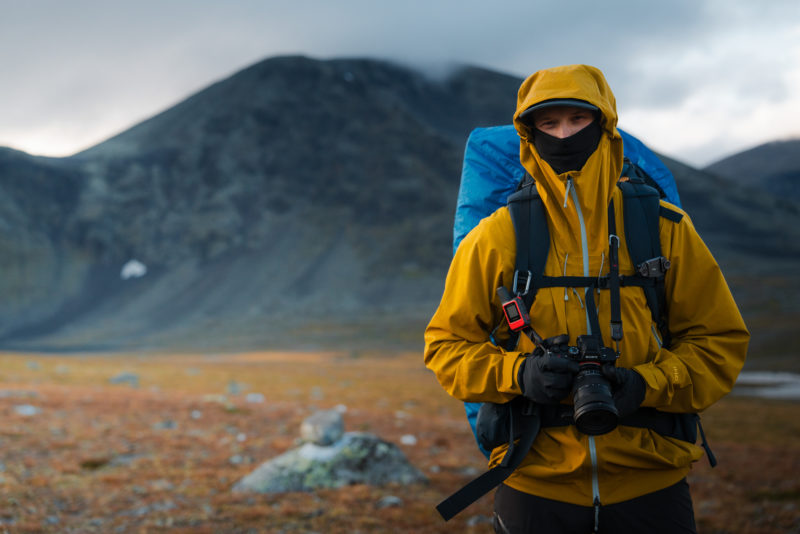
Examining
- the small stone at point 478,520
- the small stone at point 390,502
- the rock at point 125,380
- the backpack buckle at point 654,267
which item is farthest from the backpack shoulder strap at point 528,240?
the rock at point 125,380

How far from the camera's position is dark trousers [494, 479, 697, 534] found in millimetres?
2766

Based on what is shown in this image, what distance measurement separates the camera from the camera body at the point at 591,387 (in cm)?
252

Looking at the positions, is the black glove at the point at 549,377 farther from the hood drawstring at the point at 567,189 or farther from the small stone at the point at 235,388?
the small stone at the point at 235,388

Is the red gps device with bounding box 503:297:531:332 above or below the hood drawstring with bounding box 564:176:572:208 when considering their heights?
below

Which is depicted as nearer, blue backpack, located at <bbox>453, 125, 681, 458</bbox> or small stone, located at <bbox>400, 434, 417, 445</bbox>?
blue backpack, located at <bbox>453, 125, 681, 458</bbox>

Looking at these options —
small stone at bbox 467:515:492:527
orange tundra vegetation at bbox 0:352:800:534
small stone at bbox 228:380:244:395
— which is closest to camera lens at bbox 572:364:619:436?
orange tundra vegetation at bbox 0:352:800:534

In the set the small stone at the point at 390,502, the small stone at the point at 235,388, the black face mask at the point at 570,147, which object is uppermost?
the black face mask at the point at 570,147

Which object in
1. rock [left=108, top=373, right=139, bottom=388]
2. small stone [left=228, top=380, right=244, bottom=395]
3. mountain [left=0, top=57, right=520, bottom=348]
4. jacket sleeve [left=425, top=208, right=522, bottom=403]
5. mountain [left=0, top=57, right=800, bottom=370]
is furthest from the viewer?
mountain [left=0, top=57, right=520, bottom=348]

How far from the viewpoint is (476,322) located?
2.98 metres

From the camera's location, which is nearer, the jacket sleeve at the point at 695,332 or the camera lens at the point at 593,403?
the camera lens at the point at 593,403

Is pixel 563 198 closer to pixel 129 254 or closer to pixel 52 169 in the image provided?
pixel 129 254

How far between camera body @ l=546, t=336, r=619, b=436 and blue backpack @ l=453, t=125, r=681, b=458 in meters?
1.14

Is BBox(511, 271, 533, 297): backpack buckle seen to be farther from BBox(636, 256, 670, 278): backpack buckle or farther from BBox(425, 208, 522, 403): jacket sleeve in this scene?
BBox(636, 256, 670, 278): backpack buckle

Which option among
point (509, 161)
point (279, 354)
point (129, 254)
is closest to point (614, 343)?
point (509, 161)
